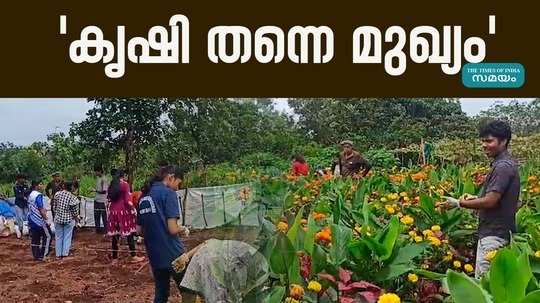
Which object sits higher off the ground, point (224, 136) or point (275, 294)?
point (224, 136)

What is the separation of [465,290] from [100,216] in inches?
262

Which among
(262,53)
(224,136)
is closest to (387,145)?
(262,53)

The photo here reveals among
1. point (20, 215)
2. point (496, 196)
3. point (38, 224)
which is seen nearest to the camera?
point (496, 196)

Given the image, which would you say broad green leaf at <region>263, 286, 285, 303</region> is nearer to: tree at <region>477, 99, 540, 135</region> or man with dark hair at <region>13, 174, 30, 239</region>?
man with dark hair at <region>13, 174, 30, 239</region>

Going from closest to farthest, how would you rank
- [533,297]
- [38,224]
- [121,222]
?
[533,297]
[121,222]
[38,224]

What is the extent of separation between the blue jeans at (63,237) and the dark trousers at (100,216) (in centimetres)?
94

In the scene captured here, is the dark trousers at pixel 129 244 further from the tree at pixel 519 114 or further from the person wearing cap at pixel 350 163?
the tree at pixel 519 114

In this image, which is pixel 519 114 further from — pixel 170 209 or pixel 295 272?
pixel 295 272

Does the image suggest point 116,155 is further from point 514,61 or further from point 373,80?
point 514,61

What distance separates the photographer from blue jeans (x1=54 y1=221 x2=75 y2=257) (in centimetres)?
561

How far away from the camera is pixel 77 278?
197 inches

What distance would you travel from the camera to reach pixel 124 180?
17.7ft

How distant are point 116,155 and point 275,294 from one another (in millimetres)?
5200

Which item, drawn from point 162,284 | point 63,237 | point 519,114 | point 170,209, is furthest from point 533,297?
point 519,114
